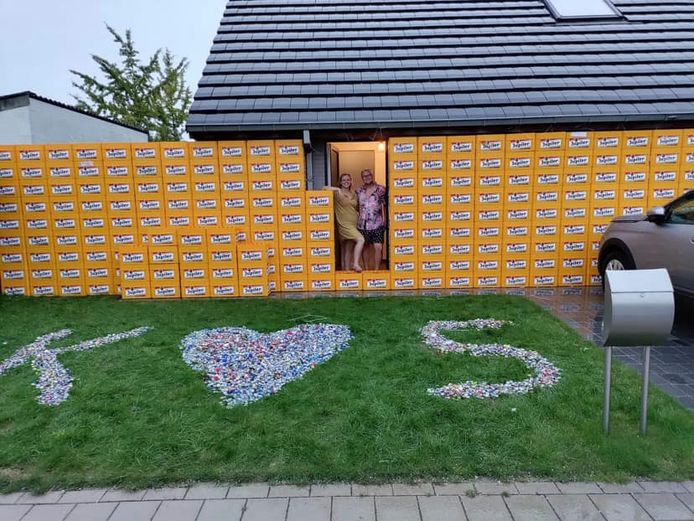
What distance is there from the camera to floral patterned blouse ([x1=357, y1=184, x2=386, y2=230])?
8.85 m

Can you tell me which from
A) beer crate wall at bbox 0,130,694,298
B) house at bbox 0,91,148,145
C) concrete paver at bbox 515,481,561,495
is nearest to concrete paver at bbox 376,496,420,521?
concrete paver at bbox 515,481,561,495

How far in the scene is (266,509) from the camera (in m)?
2.79

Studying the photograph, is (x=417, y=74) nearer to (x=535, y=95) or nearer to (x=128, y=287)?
(x=535, y=95)

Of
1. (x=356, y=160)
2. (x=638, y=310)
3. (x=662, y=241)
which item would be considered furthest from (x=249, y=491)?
(x=356, y=160)

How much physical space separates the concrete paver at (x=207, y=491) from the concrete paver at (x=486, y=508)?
1.44 meters

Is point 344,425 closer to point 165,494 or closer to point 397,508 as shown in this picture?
point 397,508

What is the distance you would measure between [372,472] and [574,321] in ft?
14.5

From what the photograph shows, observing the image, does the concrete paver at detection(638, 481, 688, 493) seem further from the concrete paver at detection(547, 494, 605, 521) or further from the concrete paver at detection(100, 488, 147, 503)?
the concrete paver at detection(100, 488, 147, 503)

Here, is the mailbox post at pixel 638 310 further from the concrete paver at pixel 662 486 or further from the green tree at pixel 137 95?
the green tree at pixel 137 95

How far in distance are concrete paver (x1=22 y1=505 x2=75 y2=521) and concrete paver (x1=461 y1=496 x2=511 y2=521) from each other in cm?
231

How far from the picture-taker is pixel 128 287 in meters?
8.09

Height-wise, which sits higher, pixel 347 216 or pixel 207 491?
pixel 347 216

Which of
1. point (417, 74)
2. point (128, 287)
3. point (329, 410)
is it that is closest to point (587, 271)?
point (417, 74)

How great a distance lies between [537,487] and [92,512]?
2.63m
